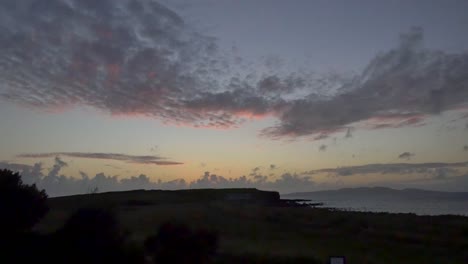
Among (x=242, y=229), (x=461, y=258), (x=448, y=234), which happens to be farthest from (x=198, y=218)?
(x=461, y=258)

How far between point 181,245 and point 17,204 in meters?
10.8

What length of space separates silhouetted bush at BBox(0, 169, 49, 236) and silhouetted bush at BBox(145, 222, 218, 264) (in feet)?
27.3

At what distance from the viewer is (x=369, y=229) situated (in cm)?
4422

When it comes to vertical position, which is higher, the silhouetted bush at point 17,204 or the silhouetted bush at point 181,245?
the silhouetted bush at point 17,204

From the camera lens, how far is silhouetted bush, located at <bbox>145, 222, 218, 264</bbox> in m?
21.4

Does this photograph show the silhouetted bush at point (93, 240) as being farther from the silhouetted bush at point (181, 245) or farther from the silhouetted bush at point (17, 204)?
the silhouetted bush at point (17, 204)

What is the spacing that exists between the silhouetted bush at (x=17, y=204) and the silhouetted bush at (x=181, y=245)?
832cm

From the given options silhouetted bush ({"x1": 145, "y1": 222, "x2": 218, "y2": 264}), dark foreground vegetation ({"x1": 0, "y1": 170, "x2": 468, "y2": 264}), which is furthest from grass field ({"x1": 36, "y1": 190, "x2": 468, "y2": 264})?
silhouetted bush ({"x1": 145, "y1": 222, "x2": 218, "y2": 264})

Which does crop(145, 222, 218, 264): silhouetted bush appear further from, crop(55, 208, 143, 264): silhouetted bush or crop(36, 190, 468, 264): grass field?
crop(36, 190, 468, 264): grass field

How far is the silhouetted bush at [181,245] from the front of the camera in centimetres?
2139

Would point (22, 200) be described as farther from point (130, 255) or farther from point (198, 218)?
point (198, 218)

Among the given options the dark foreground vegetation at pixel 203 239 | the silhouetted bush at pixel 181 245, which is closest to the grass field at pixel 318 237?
the dark foreground vegetation at pixel 203 239

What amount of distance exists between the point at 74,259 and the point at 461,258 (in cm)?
2259

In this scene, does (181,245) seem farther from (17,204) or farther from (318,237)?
(318,237)
